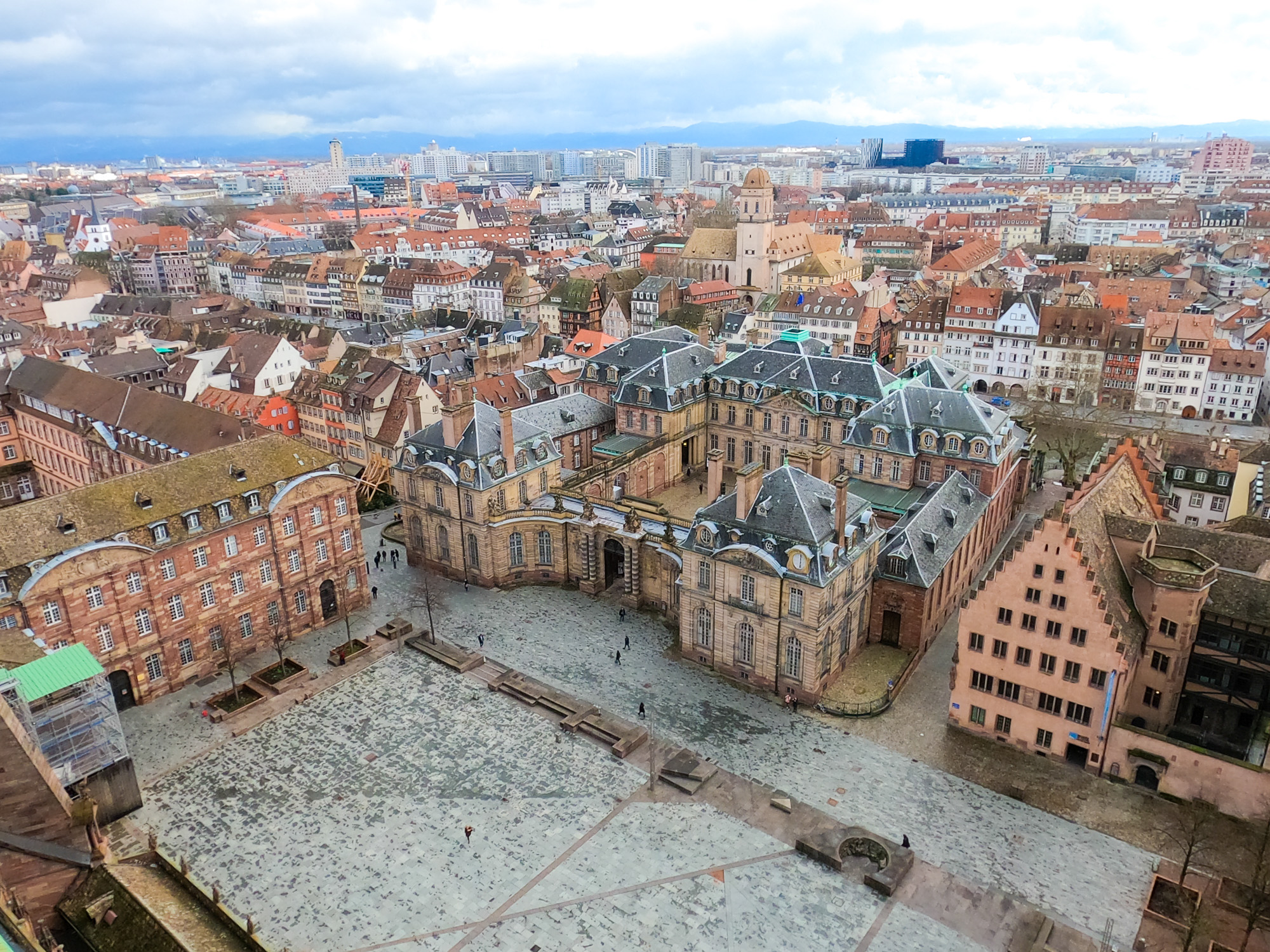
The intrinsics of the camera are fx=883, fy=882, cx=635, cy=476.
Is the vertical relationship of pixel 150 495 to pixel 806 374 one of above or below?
below

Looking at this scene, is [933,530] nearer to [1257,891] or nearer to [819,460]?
[819,460]

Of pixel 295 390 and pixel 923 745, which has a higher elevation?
pixel 295 390

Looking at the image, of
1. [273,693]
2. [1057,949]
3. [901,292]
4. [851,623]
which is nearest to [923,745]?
[851,623]

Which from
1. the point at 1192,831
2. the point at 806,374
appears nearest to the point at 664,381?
the point at 806,374

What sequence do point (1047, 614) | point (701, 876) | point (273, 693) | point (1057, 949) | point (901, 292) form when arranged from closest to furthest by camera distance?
point (1057, 949) → point (701, 876) → point (1047, 614) → point (273, 693) → point (901, 292)

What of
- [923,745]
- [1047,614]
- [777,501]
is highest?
[777,501]

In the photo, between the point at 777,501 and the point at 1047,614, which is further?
the point at 777,501

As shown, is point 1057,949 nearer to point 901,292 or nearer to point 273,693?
point 273,693
